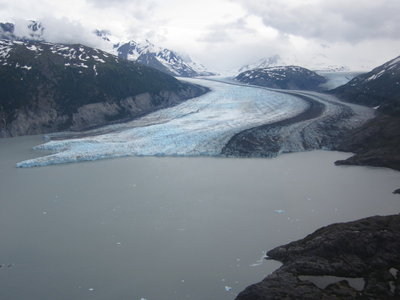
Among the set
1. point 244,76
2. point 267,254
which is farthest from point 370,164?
point 244,76

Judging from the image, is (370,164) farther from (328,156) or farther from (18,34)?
(18,34)

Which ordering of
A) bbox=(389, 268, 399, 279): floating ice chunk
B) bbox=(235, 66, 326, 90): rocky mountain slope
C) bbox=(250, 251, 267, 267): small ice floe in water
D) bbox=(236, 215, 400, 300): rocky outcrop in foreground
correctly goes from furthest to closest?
bbox=(235, 66, 326, 90): rocky mountain slope → bbox=(250, 251, 267, 267): small ice floe in water → bbox=(389, 268, 399, 279): floating ice chunk → bbox=(236, 215, 400, 300): rocky outcrop in foreground

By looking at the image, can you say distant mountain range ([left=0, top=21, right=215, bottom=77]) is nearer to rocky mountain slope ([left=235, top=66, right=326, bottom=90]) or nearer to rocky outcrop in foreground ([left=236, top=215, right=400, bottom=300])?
rocky mountain slope ([left=235, top=66, right=326, bottom=90])

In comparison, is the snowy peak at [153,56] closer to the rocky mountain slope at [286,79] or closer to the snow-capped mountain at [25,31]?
the snow-capped mountain at [25,31]

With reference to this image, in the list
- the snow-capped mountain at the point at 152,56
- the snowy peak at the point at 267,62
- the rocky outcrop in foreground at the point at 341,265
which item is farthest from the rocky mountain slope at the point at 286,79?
the snowy peak at the point at 267,62

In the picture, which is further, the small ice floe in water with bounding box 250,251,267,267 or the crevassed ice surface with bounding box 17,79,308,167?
the crevassed ice surface with bounding box 17,79,308,167

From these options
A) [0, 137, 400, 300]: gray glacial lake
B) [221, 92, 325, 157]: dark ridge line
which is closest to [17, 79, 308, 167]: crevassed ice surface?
[221, 92, 325, 157]: dark ridge line
